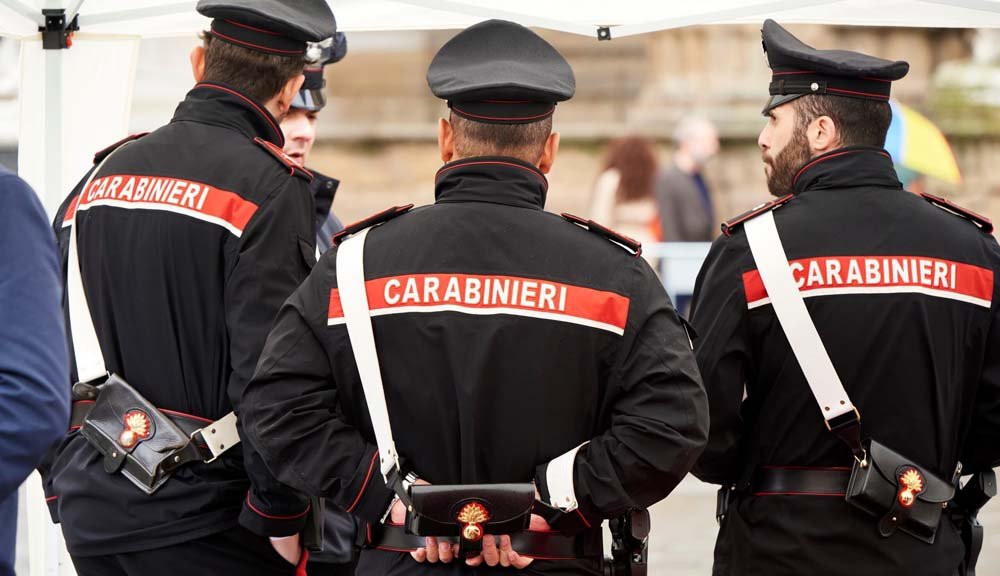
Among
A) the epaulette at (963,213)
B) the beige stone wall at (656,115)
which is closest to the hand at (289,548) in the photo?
the epaulette at (963,213)

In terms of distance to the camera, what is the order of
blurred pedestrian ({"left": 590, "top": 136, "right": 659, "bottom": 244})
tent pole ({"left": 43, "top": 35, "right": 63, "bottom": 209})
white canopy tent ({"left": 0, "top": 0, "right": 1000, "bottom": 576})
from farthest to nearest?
blurred pedestrian ({"left": 590, "top": 136, "right": 659, "bottom": 244}) < tent pole ({"left": 43, "top": 35, "right": 63, "bottom": 209}) < white canopy tent ({"left": 0, "top": 0, "right": 1000, "bottom": 576})

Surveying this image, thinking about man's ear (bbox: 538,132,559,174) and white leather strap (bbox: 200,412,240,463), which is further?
white leather strap (bbox: 200,412,240,463)

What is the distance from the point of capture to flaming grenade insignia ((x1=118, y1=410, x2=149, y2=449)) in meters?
3.34

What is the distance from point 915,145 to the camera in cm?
1117

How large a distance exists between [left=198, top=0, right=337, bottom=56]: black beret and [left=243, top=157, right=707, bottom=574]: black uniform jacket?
2.40 ft

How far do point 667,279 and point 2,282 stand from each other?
7299 mm

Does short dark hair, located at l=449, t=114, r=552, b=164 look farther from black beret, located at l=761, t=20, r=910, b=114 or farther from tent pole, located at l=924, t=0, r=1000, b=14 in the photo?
tent pole, located at l=924, t=0, r=1000, b=14

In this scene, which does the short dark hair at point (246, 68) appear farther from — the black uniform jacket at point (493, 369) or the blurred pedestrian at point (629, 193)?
the blurred pedestrian at point (629, 193)

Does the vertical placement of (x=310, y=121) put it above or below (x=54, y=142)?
above

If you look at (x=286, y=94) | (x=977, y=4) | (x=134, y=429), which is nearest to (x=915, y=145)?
(x=977, y=4)

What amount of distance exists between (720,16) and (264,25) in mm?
1909

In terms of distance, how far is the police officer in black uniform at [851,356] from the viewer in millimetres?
3379

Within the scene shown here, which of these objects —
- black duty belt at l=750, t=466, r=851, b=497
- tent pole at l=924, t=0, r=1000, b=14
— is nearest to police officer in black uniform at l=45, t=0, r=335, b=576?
black duty belt at l=750, t=466, r=851, b=497

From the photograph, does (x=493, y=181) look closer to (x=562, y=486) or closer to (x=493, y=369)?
(x=493, y=369)
